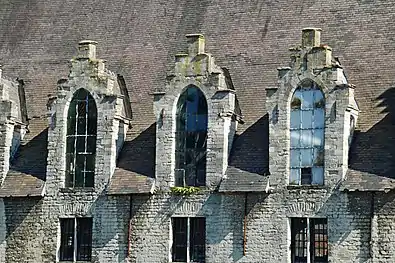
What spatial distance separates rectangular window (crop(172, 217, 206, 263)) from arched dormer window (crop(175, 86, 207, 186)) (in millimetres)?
1327

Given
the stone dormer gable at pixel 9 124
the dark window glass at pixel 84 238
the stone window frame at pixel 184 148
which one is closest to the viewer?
the stone window frame at pixel 184 148

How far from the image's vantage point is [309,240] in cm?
3728

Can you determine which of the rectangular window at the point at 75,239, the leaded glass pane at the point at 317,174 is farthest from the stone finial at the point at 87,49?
the leaded glass pane at the point at 317,174

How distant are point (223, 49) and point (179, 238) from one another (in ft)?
25.7

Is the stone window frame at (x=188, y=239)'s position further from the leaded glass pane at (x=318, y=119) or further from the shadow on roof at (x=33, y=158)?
the shadow on roof at (x=33, y=158)

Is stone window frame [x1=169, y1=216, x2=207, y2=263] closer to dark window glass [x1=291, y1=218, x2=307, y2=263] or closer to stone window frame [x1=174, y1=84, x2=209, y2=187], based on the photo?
stone window frame [x1=174, y1=84, x2=209, y2=187]

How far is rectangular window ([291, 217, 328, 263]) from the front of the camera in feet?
122

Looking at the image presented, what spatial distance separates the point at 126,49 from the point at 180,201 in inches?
317

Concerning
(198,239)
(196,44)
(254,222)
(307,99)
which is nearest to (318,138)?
(307,99)

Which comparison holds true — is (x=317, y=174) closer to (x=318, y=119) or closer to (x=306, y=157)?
(x=306, y=157)

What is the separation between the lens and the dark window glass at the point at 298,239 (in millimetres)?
37375

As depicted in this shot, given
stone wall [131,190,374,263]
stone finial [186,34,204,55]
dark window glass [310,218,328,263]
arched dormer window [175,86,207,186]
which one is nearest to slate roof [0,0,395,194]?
stone wall [131,190,374,263]

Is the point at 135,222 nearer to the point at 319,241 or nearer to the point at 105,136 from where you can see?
the point at 105,136

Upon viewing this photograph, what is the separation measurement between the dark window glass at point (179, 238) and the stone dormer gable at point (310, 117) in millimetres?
3627
